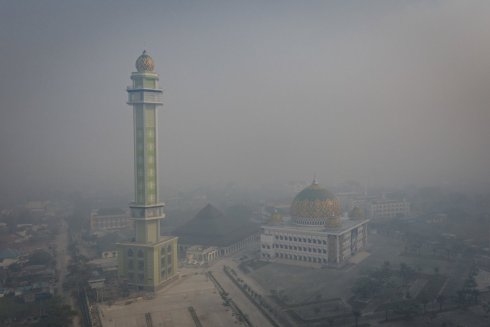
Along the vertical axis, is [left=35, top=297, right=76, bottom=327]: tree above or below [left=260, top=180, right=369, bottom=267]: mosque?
below

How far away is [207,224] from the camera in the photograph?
30.6 meters

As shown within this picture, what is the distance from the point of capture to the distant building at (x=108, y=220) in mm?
36250

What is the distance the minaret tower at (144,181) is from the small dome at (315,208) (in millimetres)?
8568

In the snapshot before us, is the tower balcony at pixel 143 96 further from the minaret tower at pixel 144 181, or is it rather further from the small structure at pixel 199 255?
the small structure at pixel 199 255

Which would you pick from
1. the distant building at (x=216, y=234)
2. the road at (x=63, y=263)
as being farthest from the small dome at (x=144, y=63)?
the distant building at (x=216, y=234)

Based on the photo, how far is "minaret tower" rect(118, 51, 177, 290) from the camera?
69.5ft

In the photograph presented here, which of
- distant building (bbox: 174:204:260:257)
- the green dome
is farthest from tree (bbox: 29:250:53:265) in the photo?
the green dome

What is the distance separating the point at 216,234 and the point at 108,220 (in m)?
11.3

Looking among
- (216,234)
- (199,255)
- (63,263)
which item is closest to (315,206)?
(216,234)

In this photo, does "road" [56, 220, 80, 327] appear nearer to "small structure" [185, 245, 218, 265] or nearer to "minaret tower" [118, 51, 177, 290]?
"minaret tower" [118, 51, 177, 290]

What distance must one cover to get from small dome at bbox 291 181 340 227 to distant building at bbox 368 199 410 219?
585 inches

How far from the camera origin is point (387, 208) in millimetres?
42000

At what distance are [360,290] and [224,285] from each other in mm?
5851


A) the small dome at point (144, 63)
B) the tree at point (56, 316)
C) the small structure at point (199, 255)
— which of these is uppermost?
the small dome at point (144, 63)
